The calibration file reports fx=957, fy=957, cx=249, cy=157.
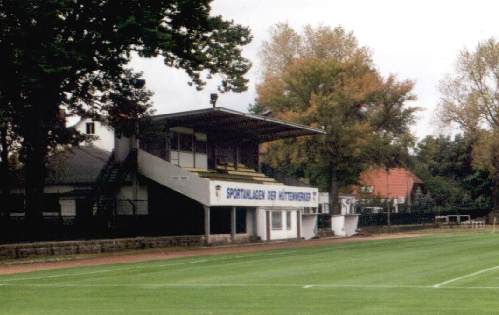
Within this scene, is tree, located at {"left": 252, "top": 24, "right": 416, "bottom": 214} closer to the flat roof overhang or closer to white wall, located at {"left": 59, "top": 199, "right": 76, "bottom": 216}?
the flat roof overhang

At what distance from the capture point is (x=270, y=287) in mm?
19328

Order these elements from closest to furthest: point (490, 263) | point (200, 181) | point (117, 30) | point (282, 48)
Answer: point (490, 263)
point (117, 30)
point (200, 181)
point (282, 48)

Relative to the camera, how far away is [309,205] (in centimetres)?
5834

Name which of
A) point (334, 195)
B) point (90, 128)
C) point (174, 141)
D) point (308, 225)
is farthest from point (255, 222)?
point (334, 195)

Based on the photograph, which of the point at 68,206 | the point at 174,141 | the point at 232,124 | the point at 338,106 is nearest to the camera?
the point at 68,206

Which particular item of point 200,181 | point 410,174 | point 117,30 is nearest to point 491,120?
point 410,174

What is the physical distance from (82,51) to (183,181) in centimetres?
1285

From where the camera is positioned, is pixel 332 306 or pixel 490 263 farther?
pixel 490 263

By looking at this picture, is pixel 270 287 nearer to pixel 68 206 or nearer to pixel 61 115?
pixel 61 115

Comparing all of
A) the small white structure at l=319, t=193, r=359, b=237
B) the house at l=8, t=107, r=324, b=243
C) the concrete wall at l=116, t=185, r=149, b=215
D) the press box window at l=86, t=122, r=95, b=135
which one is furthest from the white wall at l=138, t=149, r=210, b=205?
the small white structure at l=319, t=193, r=359, b=237

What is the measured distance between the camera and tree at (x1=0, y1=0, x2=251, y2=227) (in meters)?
34.8

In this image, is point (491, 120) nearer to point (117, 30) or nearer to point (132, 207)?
point (132, 207)

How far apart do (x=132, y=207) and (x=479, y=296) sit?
3201 centimetres

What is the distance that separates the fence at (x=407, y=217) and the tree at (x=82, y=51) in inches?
1119
